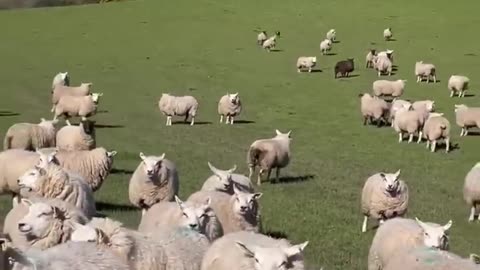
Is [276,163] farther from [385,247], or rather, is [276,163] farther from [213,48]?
[213,48]

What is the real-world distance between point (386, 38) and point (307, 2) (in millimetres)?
12637

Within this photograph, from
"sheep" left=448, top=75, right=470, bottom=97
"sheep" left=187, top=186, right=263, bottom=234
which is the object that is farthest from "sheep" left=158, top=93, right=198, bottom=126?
"sheep" left=187, top=186, right=263, bottom=234

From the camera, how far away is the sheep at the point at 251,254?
7.14m

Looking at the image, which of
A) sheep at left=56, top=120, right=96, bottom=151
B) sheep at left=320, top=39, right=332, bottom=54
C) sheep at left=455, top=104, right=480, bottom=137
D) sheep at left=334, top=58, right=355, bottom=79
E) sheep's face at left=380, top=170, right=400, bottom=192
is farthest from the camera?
sheep at left=320, top=39, right=332, bottom=54

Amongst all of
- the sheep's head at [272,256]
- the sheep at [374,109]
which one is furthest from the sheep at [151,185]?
the sheep at [374,109]

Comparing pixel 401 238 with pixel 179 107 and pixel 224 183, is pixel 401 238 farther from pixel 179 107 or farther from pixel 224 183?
pixel 179 107

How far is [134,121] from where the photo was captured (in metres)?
25.7

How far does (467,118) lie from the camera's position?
2497 centimetres

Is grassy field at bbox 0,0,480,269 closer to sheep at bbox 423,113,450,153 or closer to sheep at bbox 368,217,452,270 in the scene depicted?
sheep at bbox 423,113,450,153

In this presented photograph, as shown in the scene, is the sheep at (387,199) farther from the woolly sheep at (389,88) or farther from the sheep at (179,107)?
the woolly sheep at (389,88)

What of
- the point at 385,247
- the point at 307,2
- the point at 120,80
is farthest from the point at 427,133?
the point at 307,2

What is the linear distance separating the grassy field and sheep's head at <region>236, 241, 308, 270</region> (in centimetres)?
380

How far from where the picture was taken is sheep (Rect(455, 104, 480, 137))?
24828mm

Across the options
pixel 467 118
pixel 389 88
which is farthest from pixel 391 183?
pixel 389 88
